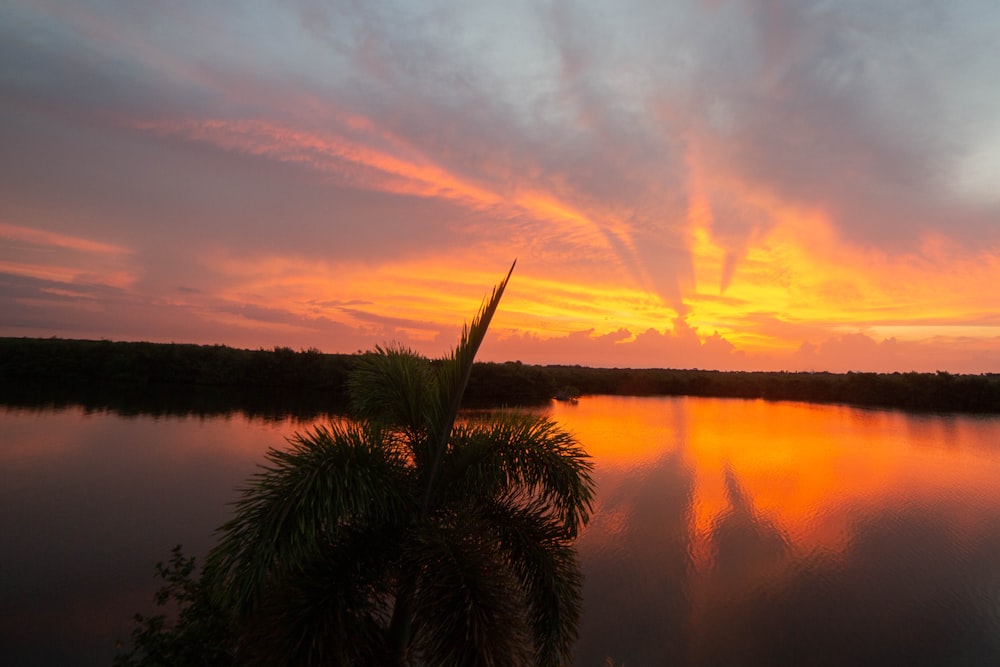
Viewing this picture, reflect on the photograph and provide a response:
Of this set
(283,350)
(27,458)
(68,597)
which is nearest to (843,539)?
(68,597)

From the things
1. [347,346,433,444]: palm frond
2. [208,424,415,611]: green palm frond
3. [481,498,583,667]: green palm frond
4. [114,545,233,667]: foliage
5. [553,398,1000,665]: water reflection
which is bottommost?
[553,398,1000,665]: water reflection

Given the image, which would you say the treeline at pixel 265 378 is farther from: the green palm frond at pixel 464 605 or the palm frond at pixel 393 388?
the green palm frond at pixel 464 605

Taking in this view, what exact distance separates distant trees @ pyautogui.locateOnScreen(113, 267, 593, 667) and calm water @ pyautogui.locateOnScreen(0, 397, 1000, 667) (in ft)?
7.31

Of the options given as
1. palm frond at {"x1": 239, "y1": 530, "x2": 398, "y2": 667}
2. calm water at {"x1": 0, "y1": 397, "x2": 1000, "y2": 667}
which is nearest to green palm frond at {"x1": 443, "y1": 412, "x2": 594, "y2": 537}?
palm frond at {"x1": 239, "y1": 530, "x2": 398, "y2": 667}

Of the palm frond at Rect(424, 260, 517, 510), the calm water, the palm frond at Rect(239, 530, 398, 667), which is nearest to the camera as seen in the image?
the palm frond at Rect(239, 530, 398, 667)

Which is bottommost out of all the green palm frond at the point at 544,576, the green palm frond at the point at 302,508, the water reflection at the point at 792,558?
the water reflection at the point at 792,558

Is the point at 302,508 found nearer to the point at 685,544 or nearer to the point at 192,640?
the point at 192,640

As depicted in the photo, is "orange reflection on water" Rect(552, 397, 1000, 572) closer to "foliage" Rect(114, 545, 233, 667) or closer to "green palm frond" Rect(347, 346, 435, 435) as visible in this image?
"green palm frond" Rect(347, 346, 435, 435)

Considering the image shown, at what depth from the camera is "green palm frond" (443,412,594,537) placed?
420 centimetres

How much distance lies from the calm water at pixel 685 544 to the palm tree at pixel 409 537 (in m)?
2.18

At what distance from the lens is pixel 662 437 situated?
29.5m

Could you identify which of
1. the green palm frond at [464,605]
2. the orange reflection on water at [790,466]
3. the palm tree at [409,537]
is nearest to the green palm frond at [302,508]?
the palm tree at [409,537]

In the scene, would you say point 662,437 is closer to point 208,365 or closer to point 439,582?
point 439,582

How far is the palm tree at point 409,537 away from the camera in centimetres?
320
